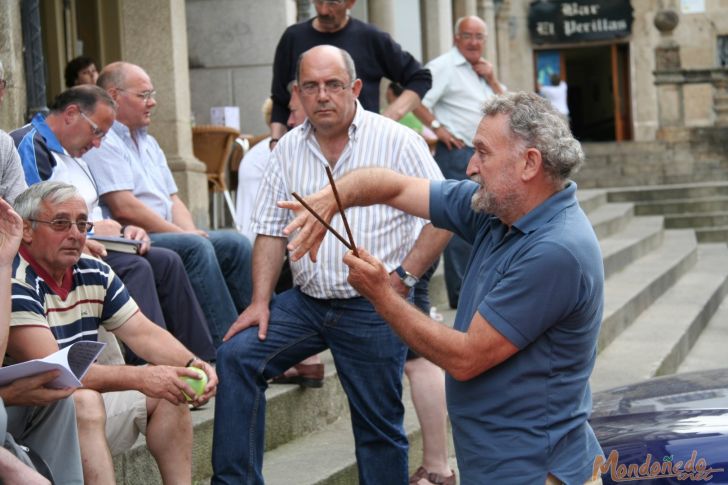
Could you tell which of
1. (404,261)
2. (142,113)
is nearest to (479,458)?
(404,261)

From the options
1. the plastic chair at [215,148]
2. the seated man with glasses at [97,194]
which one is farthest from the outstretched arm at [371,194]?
the plastic chair at [215,148]

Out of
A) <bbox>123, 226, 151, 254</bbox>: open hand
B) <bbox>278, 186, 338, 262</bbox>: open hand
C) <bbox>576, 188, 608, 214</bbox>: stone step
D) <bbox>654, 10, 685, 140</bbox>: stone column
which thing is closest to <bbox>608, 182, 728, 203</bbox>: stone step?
<bbox>576, 188, 608, 214</bbox>: stone step

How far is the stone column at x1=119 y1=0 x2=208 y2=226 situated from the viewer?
32.2 ft

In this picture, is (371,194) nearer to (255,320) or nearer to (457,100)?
(255,320)

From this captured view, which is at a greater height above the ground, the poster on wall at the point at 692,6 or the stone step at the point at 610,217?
the poster on wall at the point at 692,6

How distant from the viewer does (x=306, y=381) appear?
20.7 ft

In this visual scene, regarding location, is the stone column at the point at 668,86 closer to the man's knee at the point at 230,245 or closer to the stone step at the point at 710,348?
the stone step at the point at 710,348

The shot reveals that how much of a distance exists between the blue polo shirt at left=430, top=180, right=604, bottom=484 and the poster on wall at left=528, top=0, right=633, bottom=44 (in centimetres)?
2842

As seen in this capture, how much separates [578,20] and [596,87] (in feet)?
16.4

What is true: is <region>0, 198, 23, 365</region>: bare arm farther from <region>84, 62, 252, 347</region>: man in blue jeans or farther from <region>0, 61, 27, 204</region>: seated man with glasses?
<region>84, 62, 252, 347</region>: man in blue jeans

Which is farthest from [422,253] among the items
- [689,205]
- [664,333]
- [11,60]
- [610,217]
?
[689,205]

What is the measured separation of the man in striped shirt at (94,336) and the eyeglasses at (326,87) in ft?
3.21

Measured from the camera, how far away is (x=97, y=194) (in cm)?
639

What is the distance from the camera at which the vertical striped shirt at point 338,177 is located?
16.6ft
